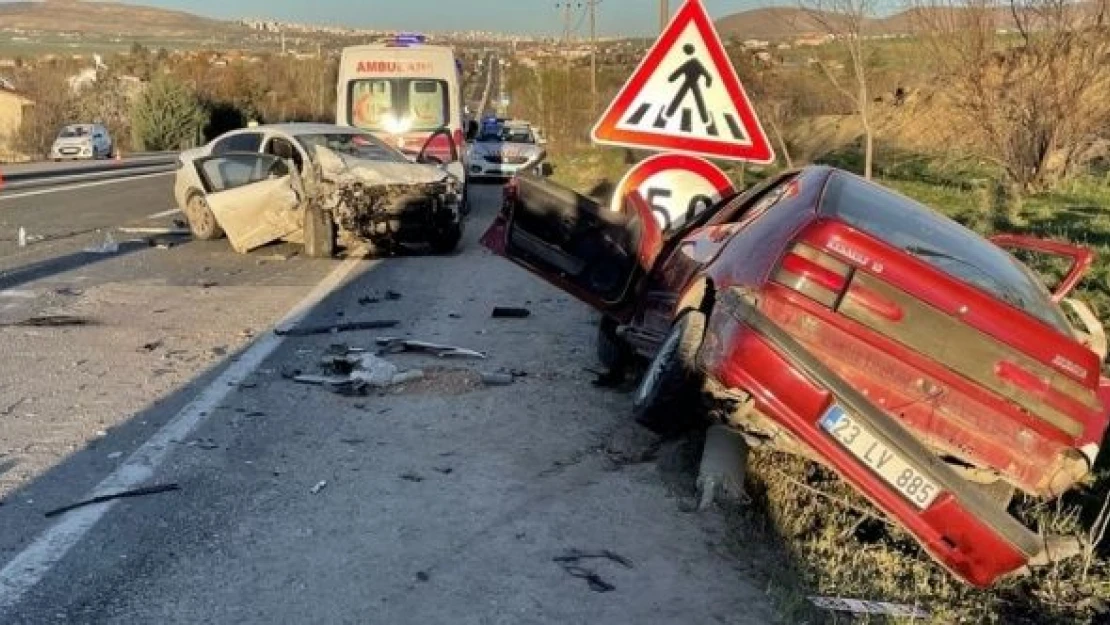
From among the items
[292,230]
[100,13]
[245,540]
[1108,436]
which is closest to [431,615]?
[245,540]

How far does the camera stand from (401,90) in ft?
59.9

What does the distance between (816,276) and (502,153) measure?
23954 millimetres

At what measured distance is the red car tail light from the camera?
4.24m

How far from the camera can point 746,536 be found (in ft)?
14.8

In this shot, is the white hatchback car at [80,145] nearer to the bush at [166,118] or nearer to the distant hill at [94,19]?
the bush at [166,118]

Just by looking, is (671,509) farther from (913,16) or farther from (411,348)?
(913,16)

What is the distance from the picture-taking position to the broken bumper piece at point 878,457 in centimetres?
385

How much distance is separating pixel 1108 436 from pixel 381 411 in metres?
3.89

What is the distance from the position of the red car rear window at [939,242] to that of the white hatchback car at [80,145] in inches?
1703

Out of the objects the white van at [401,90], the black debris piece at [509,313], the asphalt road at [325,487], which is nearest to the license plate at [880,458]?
the asphalt road at [325,487]

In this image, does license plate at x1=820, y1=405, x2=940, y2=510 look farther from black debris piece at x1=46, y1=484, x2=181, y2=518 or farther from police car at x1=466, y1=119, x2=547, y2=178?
police car at x1=466, y1=119, x2=547, y2=178

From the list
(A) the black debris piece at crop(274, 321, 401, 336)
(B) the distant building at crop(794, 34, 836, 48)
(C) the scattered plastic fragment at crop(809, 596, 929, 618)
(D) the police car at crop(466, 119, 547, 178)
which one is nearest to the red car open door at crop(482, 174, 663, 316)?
(A) the black debris piece at crop(274, 321, 401, 336)

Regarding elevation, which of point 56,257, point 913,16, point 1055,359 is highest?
point 913,16

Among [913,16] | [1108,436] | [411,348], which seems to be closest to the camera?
[1108,436]
